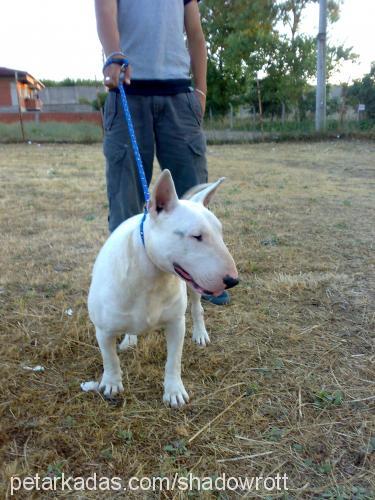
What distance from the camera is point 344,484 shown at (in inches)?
67.8

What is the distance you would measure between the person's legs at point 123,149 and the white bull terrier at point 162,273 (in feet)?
2.05

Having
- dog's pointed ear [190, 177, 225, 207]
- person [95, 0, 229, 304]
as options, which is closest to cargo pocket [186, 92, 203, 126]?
person [95, 0, 229, 304]

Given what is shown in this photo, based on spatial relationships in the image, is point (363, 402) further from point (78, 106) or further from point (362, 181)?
point (78, 106)

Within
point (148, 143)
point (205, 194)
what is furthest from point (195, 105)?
point (205, 194)

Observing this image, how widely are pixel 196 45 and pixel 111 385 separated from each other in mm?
2181

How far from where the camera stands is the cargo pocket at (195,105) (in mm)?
2859

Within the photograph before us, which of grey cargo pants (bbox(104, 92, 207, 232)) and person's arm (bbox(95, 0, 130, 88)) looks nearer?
person's arm (bbox(95, 0, 130, 88))

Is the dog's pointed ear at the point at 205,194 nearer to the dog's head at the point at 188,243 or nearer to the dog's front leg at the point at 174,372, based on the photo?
the dog's head at the point at 188,243

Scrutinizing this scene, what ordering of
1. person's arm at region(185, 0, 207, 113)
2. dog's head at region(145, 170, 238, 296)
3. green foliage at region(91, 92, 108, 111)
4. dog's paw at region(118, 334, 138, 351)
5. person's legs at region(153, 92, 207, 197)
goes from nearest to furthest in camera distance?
dog's head at region(145, 170, 238, 296), dog's paw at region(118, 334, 138, 351), person's legs at region(153, 92, 207, 197), person's arm at region(185, 0, 207, 113), green foliage at region(91, 92, 108, 111)

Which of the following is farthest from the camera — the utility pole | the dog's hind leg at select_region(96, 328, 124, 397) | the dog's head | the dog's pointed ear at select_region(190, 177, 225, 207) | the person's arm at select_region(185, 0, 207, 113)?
the utility pole

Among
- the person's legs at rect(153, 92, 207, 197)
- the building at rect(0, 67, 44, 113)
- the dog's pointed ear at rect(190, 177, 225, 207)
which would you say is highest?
the building at rect(0, 67, 44, 113)

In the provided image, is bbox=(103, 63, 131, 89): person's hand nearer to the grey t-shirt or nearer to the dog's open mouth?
the grey t-shirt

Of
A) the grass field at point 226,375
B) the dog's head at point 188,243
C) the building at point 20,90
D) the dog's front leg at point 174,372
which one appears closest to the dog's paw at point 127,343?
the grass field at point 226,375

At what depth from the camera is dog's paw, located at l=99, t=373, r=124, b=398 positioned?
2.22m
